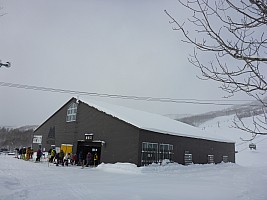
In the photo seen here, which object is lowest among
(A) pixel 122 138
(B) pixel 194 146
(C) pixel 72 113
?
(B) pixel 194 146

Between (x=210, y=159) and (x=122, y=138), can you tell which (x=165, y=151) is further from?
(x=210, y=159)

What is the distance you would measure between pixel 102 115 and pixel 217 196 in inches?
548

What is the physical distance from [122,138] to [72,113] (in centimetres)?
821

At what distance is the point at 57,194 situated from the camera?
8.89 metres

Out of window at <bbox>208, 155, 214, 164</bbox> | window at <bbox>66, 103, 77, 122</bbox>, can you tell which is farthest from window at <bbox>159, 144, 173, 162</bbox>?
window at <bbox>66, 103, 77, 122</bbox>

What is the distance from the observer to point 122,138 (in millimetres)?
20312

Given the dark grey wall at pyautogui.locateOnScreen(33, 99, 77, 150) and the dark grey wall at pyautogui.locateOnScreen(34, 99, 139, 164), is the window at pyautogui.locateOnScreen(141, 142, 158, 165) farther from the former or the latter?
the dark grey wall at pyautogui.locateOnScreen(33, 99, 77, 150)

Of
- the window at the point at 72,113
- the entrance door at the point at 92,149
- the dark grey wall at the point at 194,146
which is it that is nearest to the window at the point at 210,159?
the dark grey wall at the point at 194,146

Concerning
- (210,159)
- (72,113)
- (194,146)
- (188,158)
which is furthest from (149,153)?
(210,159)

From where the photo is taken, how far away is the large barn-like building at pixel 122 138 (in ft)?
64.9

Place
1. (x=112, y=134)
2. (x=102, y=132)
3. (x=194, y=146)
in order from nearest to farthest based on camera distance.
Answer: (x=112, y=134) → (x=102, y=132) → (x=194, y=146)

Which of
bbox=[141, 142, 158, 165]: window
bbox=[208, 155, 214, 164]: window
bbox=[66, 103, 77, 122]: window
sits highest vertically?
bbox=[66, 103, 77, 122]: window

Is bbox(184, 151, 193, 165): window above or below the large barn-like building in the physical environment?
below

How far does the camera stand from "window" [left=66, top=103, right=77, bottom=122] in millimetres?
25938
